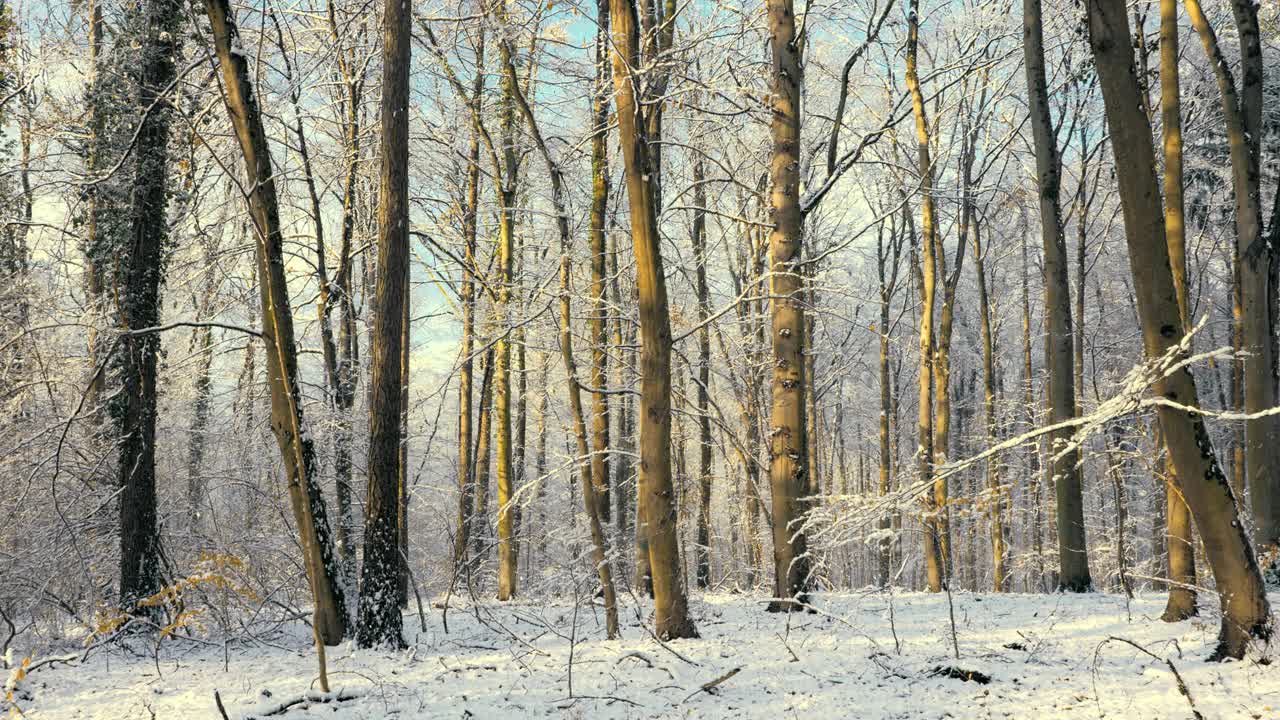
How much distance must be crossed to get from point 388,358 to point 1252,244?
961 centimetres

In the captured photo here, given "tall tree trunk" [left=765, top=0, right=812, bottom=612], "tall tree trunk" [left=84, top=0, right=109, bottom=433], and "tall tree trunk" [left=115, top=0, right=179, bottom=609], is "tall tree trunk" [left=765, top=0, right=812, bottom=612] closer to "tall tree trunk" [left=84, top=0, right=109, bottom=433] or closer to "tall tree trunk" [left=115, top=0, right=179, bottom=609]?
"tall tree trunk" [left=115, top=0, right=179, bottom=609]

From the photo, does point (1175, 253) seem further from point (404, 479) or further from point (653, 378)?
point (404, 479)

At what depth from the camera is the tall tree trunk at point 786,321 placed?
8039 millimetres

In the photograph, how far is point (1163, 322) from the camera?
4.82 meters

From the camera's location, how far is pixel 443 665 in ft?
20.2

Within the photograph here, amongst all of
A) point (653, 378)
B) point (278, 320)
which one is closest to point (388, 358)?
point (278, 320)

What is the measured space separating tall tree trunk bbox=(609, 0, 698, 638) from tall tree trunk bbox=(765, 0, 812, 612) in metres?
1.67

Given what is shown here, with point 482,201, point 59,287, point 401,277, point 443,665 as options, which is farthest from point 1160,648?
point 59,287

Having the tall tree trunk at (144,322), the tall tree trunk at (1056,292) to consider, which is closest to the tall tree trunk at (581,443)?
the tall tree trunk at (144,322)

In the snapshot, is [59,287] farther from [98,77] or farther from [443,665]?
[443,665]

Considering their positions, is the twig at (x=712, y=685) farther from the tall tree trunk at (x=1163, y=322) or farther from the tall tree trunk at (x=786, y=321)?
the tall tree trunk at (x=1163, y=322)

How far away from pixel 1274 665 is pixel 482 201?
521 inches

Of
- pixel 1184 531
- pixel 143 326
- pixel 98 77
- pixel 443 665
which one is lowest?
pixel 443 665

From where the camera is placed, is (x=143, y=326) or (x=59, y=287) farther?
(x=59, y=287)
